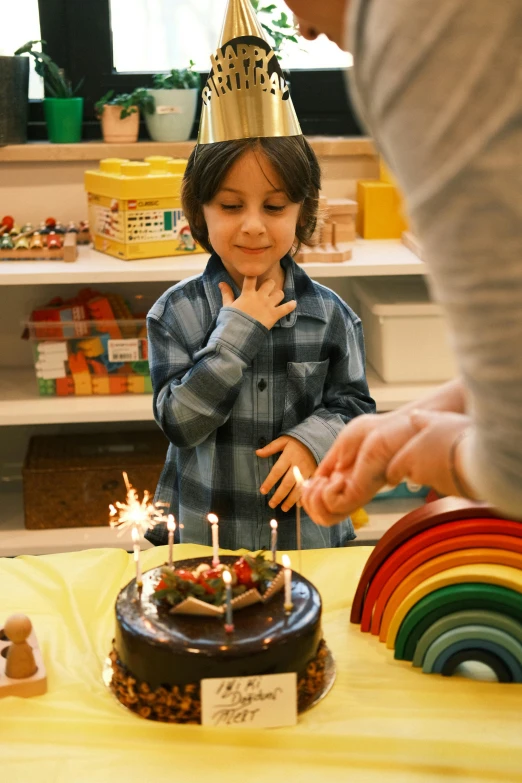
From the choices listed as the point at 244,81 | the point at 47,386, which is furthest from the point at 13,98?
the point at 244,81

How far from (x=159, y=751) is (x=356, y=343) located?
0.90m

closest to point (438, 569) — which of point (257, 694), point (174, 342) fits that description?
point (257, 694)

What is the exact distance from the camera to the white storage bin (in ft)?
8.26

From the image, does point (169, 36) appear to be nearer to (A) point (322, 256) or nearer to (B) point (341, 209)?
(B) point (341, 209)

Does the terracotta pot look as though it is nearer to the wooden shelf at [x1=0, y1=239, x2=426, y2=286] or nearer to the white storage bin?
the wooden shelf at [x1=0, y1=239, x2=426, y2=286]

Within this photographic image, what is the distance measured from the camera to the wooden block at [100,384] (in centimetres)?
252

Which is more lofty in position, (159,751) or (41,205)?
(41,205)

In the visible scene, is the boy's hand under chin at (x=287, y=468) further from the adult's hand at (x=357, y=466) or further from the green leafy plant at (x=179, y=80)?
the green leafy plant at (x=179, y=80)

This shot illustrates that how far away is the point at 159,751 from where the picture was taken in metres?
0.99

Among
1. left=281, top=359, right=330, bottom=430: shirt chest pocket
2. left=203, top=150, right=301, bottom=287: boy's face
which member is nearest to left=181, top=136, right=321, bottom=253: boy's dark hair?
left=203, top=150, right=301, bottom=287: boy's face

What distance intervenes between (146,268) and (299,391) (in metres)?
0.88

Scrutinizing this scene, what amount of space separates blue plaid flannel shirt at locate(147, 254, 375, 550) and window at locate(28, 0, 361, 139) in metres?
1.43

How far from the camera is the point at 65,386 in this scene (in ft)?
8.27

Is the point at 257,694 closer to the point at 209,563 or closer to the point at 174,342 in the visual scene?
the point at 209,563
